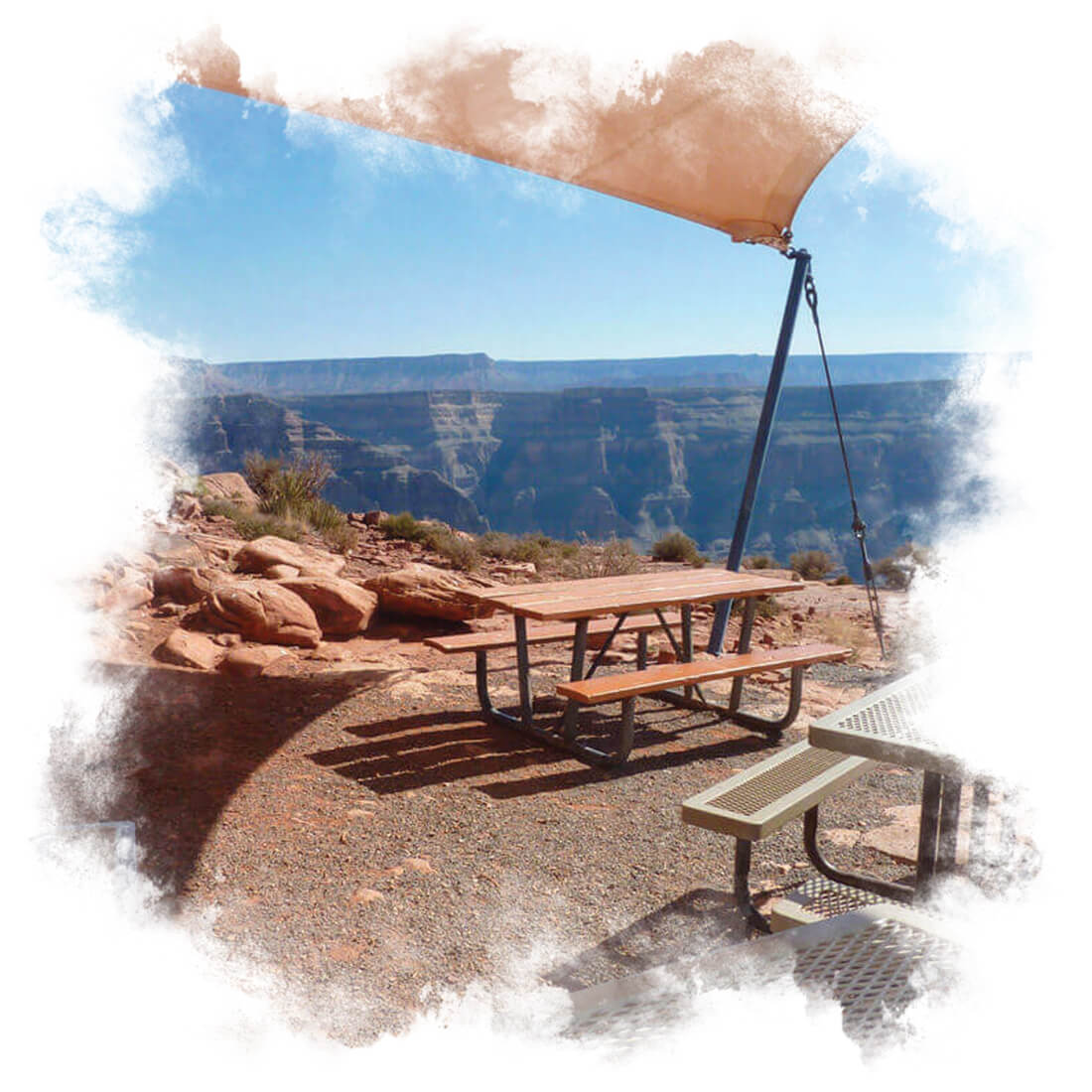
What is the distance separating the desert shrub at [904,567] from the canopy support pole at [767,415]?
26.1 ft

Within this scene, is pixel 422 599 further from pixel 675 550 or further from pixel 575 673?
pixel 675 550

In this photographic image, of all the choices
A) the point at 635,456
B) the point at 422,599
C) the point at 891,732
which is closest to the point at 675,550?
the point at 422,599

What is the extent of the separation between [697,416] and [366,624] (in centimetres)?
7421

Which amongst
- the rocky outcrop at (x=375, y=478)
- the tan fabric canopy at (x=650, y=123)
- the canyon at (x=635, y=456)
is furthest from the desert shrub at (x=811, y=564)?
the canyon at (x=635, y=456)

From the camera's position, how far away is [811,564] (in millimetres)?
15680

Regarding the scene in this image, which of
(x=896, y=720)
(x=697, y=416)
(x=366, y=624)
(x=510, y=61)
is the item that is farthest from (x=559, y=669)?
(x=697, y=416)

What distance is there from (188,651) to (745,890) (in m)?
3.42

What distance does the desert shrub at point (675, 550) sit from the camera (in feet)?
43.9

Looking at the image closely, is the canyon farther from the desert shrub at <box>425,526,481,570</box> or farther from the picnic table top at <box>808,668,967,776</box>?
the picnic table top at <box>808,668,967,776</box>

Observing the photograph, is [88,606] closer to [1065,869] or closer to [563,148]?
[563,148]

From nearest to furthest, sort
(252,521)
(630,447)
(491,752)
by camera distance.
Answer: (491,752) < (252,521) < (630,447)

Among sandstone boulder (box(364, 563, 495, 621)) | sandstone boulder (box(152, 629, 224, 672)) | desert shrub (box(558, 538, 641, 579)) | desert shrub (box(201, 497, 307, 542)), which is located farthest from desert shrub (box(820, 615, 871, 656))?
desert shrub (box(201, 497, 307, 542))

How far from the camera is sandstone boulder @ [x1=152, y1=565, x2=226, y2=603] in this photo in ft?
19.0

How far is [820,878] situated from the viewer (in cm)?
246
